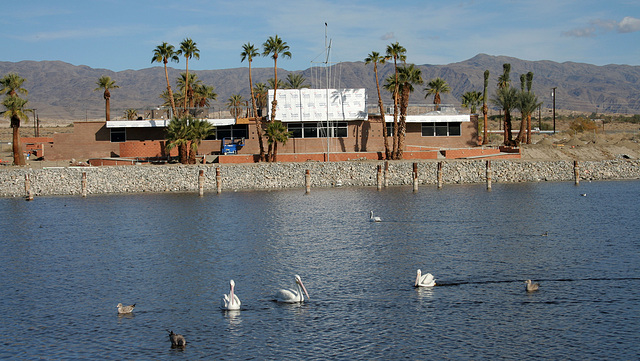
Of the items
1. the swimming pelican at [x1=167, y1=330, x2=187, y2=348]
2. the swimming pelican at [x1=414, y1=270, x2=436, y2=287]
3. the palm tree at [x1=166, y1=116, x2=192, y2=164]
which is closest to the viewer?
the swimming pelican at [x1=167, y1=330, x2=187, y2=348]

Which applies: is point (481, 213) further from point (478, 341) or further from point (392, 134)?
point (392, 134)

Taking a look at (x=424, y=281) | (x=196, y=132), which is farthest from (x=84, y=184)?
(x=424, y=281)

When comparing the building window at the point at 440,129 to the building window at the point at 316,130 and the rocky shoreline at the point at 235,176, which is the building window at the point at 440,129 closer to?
the building window at the point at 316,130

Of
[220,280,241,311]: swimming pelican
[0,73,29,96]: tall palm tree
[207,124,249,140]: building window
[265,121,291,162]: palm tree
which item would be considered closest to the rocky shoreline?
[265,121,291,162]: palm tree

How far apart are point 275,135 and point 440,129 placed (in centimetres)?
2020

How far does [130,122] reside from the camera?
6788 cm

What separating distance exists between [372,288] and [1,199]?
45.3 meters

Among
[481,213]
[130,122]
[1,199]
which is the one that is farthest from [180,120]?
[481,213]

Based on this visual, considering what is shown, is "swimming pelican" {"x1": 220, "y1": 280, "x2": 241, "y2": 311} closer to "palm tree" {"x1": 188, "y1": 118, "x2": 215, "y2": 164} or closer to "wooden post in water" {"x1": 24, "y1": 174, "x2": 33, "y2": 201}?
"wooden post in water" {"x1": 24, "y1": 174, "x2": 33, "y2": 201}

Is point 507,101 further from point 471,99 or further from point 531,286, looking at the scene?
point 531,286

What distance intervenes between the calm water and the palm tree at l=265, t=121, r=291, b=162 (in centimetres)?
1998

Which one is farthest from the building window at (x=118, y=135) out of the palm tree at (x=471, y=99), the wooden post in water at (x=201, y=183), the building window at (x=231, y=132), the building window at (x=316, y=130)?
the palm tree at (x=471, y=99)

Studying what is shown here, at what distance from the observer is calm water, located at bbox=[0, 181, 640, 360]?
1728 cm

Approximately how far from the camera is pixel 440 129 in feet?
236
